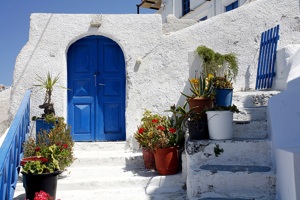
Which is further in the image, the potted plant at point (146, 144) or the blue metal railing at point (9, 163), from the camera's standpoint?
the potted plant at point (146, 144)

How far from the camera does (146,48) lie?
584 centimetres

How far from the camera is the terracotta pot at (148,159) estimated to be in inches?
182

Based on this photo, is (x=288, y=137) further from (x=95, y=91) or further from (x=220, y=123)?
(x=95, y=91)

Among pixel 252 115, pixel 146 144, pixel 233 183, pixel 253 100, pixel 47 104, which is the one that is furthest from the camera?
pixel 47 104

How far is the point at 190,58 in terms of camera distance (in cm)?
535

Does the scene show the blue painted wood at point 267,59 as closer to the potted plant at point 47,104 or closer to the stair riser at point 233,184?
the stair riser at point 233,184

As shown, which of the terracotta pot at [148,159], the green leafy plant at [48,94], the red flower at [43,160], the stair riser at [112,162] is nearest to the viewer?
the red flower at [43,160]

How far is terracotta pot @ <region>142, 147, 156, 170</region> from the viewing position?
462cm

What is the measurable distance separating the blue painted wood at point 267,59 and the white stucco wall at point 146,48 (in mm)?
146

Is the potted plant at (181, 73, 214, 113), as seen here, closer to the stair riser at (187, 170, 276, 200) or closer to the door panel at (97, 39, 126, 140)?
the stair riser at (187, 170, 276, 200)

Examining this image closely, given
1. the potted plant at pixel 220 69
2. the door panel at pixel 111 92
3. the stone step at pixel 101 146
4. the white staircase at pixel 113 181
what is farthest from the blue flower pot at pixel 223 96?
the door panel at pixel 111 92

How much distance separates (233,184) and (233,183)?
1 centimetres

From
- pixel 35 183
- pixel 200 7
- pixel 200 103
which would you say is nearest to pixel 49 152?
pixel 35 183

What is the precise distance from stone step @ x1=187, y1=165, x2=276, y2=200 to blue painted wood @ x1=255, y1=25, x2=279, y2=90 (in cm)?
289
